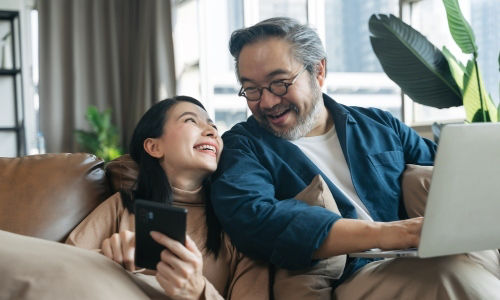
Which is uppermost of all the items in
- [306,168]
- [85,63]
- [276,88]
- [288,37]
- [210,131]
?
[85,63]

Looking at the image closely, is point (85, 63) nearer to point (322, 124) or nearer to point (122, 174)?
point (122, 174)

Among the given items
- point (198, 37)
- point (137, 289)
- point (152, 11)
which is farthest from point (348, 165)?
point (152, 11)

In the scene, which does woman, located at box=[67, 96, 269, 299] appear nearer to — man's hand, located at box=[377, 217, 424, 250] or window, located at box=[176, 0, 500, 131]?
man's hand, located at box=[377, 217, 424, 250]

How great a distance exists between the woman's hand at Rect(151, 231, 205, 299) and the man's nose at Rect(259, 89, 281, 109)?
27.7 inches

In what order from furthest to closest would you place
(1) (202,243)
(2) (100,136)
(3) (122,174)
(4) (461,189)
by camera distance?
(2) (100,136) → (3) (122,174) → (1) (202,243) → (4) (461,189)

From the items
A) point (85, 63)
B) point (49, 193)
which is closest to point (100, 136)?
point (85, 63)

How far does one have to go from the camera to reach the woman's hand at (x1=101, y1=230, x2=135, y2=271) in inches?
53.6

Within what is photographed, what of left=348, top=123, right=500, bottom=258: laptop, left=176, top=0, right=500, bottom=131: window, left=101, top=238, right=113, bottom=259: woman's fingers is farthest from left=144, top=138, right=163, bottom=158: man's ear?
left=176, top=0, right=500, bottom=131: window

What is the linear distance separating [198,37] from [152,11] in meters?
0.58

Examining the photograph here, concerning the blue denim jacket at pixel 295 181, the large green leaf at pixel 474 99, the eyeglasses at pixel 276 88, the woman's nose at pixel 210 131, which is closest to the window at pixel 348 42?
the large green leaf at pixel 474 99

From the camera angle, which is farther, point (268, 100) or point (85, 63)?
point (85, 63)

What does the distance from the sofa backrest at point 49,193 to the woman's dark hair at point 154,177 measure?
129mm

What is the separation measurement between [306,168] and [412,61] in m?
0.93

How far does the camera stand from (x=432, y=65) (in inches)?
92.7
